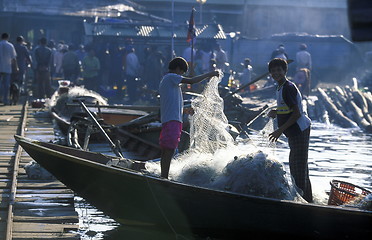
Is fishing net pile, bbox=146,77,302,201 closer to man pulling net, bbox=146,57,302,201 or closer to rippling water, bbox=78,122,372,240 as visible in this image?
man pulling net, bbox=146,57,302,201

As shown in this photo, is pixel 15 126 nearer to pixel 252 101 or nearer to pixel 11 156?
pixel 11 156

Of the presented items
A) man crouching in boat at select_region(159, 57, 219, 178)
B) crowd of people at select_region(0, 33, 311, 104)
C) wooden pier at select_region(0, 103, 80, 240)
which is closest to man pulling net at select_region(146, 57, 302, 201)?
man crouching in boat at select_region(159, 57, 219, 178)

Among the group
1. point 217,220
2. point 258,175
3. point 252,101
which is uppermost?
point 258,175

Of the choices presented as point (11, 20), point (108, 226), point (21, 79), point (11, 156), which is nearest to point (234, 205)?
point (108, 226)

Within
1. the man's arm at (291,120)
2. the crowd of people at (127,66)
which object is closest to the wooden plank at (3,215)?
the man's arm at (291,120)

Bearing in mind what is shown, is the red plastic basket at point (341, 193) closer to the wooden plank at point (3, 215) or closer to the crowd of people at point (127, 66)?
the wooden plank at point (3, 215)

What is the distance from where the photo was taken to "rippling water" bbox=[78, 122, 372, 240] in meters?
8.39

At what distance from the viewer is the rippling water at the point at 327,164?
27.5ft

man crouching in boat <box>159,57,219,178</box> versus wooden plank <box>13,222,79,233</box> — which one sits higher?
man crouching in boat <box>159,57,219,178</box>

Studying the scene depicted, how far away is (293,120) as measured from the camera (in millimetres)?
7668

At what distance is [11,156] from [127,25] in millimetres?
14241

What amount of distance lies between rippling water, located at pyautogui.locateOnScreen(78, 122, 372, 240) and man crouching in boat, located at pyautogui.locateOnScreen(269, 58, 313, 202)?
612 mm

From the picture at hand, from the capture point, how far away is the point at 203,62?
2394 cm

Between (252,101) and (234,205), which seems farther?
(252,101)
